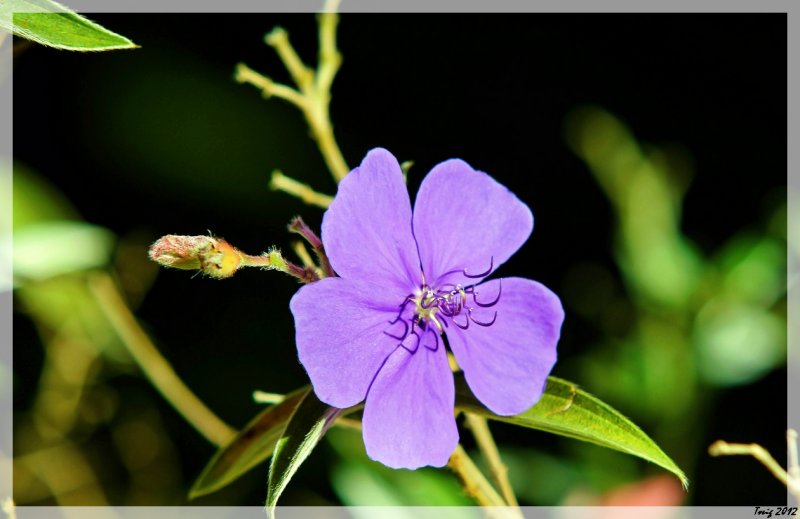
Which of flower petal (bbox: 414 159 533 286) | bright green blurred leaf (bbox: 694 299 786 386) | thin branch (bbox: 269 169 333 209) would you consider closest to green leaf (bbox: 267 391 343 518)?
flower petal (bbox: 414 159 533 286)

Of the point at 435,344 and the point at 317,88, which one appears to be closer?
the point at 435,344

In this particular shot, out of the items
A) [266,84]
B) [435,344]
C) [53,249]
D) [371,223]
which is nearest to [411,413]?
[435,344]

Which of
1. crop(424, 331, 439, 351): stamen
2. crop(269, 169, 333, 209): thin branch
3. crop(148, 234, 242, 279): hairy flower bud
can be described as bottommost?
crop(424, 331, 439, 351): stamen

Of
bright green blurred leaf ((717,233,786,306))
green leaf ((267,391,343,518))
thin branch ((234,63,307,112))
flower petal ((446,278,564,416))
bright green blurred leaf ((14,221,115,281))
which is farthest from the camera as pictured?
bright green blurred leaf ((717,233,786,306))

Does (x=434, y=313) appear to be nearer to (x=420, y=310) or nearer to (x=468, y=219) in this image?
(x=420, y=310)

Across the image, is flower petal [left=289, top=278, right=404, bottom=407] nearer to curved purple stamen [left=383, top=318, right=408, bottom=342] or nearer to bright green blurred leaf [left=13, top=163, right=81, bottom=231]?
curved purple stamen [left=383, top=318, right=408, bottom=342]

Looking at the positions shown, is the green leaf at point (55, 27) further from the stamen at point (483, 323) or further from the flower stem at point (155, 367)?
the flower stem at point (155, 367)

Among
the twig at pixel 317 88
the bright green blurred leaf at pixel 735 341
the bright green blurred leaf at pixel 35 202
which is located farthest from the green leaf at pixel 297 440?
the bright green blurred leaf at pixel 735 341
